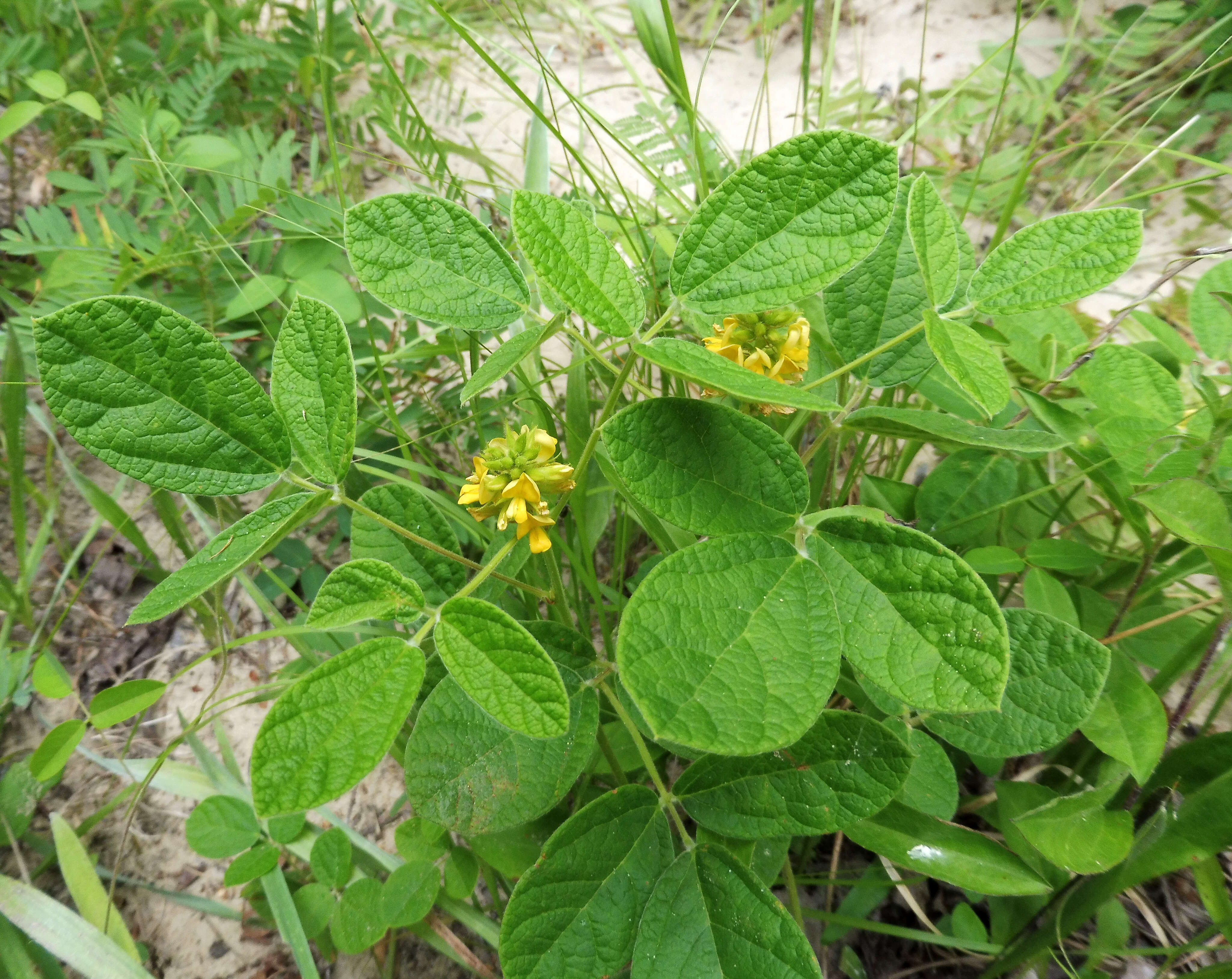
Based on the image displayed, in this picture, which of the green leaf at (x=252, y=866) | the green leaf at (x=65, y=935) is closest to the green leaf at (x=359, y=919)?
the green leaf at (x=252, y=866)

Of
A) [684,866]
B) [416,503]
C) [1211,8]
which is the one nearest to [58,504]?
[416,503]

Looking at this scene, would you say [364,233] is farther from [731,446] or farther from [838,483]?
[838,483]

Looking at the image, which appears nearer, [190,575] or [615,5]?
[190,575]

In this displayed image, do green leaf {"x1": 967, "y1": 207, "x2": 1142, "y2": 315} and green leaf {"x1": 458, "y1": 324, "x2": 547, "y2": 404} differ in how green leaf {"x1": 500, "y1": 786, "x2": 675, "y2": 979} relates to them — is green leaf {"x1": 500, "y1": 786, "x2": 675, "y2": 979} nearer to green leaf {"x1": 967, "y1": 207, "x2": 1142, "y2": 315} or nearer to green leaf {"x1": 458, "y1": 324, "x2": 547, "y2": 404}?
green leaf {"x1": 458, "y1": 324, "x2": 547, "y2": 404}

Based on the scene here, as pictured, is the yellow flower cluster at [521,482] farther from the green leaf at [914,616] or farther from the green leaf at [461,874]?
the green leaf at [461,874]

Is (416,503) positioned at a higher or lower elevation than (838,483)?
higher

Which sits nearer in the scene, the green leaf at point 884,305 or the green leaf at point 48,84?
the green leaf at point 884,305

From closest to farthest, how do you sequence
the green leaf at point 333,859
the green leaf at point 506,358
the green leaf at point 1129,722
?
the green leaf at point 506,358
the green leaf at point 1129,722
the green leaf at point 333,859

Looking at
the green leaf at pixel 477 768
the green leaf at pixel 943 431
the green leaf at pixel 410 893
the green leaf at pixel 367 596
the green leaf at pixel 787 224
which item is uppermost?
the green leaf at pixel 787 224
